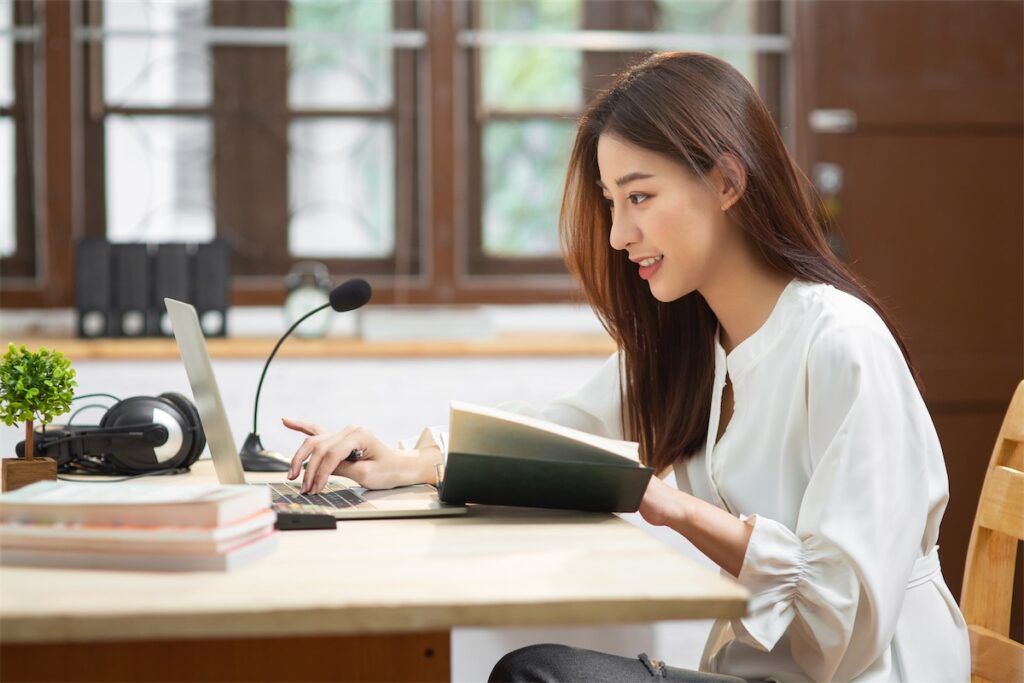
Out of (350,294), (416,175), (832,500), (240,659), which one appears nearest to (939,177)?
(416,175)

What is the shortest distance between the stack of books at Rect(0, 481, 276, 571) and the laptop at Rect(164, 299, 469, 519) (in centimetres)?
19

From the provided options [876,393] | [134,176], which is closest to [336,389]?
[134,176]

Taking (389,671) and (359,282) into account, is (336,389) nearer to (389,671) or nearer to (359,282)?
(359,282)

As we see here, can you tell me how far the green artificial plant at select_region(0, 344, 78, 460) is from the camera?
1405 millimetres

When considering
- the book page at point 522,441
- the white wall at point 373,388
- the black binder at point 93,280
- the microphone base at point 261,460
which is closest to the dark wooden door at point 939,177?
the white wall at point 373,388

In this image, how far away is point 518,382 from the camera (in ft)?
9.89

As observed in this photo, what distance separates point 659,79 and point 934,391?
7.32 feet

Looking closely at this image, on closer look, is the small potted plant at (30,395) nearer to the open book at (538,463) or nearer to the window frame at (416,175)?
the open book at (538,463)

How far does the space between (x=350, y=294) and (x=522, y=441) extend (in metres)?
0.52

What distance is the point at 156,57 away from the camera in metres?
3.33

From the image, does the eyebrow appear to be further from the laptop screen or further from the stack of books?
the stack of books

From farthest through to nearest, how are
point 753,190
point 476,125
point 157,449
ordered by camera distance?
point 476,125 < point 157,449 < point 753,190

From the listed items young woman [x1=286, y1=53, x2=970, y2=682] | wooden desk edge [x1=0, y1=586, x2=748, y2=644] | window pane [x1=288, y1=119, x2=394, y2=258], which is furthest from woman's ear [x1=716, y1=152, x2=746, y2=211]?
window pane [x1=288, y1=119, x2=394, y2=258]

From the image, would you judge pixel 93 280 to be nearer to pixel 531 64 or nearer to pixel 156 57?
pixel 156 57
